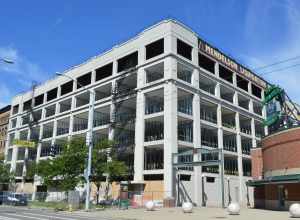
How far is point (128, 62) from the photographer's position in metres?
60.8

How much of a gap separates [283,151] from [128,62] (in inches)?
1171

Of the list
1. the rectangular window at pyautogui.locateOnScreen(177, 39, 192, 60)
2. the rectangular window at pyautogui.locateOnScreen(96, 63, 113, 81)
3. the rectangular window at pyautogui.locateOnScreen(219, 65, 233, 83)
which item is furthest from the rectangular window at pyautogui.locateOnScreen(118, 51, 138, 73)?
the rectangular window at pyautogui.locateOnScreen(219, 65, 233, 83)

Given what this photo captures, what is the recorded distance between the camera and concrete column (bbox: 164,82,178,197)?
47838 millimetres

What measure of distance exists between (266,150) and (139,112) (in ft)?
61.0

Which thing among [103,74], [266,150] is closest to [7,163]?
[103,74]

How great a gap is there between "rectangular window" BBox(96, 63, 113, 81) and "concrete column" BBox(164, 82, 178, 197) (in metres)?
16.5

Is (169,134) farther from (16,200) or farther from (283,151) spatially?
(16,200)

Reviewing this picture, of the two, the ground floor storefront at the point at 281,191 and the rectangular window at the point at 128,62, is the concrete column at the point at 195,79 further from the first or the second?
the ground floor storefront at the point at 281,191

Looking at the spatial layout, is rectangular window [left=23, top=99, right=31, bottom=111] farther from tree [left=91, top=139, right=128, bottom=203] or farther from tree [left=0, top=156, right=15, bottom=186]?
tree [left=91, top=139, right=128, bottom=203]

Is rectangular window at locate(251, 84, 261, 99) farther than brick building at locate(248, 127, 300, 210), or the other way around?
rectangular window at locate(251, 84, 261, 99)

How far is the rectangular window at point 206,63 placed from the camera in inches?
2379

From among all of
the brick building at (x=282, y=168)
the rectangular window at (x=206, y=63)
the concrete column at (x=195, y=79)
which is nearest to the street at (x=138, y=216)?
the brick building at (x=282, y=168)

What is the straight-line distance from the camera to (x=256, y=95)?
248 feet

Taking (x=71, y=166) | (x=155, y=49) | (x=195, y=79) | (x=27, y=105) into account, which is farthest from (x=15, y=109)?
(x=195, y=79)
